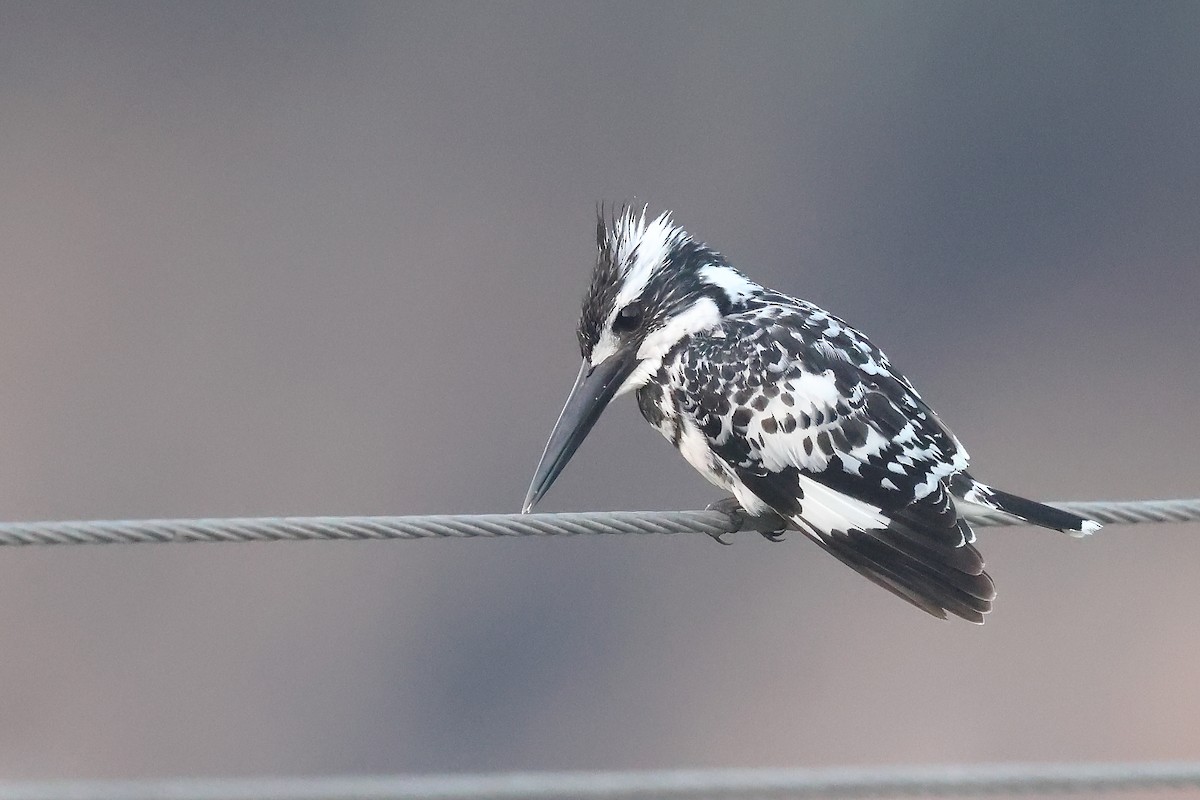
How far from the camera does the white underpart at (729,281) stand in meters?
2.16

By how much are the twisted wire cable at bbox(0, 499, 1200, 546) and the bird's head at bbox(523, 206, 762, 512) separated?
1.97ft

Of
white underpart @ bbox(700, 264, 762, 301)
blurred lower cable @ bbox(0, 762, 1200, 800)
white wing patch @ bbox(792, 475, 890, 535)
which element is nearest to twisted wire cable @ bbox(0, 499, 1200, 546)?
blurred lower cable @ bbox(0, 762, 1200, 800)

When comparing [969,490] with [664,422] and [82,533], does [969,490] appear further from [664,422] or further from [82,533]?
[82,533]

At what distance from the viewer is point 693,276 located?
2.17 metres

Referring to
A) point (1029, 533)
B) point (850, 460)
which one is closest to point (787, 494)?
point (850, 460)

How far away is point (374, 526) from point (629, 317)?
826 mm

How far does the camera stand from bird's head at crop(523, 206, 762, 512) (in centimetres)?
209

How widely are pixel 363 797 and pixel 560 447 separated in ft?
3.03

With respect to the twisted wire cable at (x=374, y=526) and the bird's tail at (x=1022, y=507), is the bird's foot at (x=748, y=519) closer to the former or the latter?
the bird's tail at (x=1022, y=507)

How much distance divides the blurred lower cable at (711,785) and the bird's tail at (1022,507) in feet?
1.31

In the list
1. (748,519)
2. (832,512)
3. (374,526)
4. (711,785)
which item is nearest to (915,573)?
(832,512)

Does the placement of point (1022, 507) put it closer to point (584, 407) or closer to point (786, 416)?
point (786, 416)

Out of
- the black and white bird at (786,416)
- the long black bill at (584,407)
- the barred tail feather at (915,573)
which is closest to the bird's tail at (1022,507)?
the black and white bird at (786,416)

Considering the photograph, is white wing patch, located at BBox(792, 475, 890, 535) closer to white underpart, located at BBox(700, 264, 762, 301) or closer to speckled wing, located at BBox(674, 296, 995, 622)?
speckled wing, located at BBox(674, 296, 995, 622)
